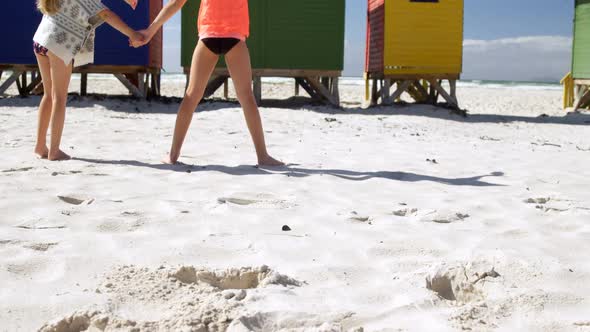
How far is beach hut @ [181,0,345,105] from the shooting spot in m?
12.4

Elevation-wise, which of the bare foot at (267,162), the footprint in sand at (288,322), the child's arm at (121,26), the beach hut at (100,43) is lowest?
the footprint in sand at (288,322)

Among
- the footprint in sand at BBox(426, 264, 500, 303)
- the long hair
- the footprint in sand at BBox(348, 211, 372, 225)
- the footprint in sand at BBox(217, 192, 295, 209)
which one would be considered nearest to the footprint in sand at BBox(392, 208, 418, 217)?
the footprint in sand at BBox(348, 211, 372, 225)

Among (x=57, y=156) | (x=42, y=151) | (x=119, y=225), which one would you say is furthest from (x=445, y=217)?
(x=42, y=151)

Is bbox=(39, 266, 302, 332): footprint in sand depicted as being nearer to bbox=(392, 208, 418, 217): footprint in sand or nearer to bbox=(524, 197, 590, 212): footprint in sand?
bbox=(392, 208, 418, 217): footprint in sand

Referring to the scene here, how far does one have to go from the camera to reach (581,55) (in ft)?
49.4

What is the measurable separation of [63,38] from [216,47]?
1092 mm

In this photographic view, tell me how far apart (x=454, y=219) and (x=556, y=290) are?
956 millimetres

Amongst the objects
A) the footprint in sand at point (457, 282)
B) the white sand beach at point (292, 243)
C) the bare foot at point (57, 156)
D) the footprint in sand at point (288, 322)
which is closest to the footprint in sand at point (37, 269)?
the white sand beach at point (292, 243)

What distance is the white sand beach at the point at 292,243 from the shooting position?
1700 mm

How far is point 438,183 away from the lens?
385cm

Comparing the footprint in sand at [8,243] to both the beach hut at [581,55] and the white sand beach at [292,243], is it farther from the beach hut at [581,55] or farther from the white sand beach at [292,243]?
the beach hut at [581,55]

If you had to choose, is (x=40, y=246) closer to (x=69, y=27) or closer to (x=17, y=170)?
(x=17, y=170)

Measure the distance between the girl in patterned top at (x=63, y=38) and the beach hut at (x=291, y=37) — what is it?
8.11 metres

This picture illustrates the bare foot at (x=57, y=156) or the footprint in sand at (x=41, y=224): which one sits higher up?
the bare foot at (x=57, y=156)
